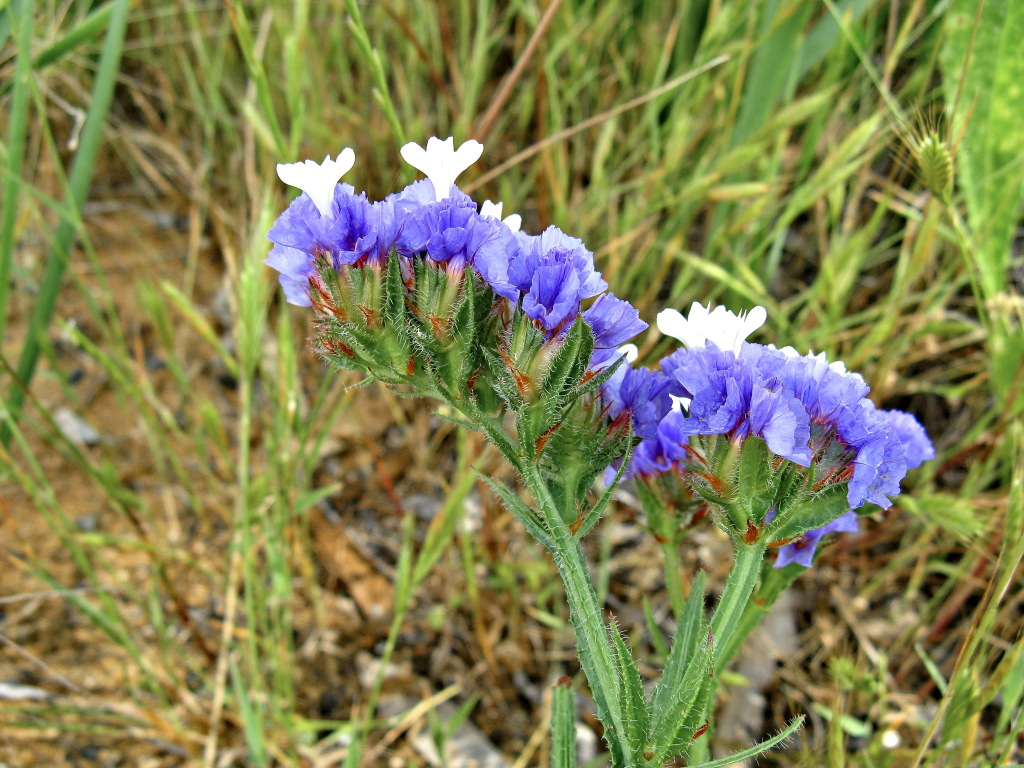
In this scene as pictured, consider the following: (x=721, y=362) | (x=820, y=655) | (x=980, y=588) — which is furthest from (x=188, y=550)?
(x=980, y=588)

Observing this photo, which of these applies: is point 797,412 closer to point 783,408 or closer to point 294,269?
point 783,408

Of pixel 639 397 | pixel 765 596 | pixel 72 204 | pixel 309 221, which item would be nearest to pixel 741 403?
pixel 639 397

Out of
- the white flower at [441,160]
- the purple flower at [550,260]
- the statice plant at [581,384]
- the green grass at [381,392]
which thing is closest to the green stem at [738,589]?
the statice plant at [581,384]

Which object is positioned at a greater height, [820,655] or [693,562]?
[693,562]

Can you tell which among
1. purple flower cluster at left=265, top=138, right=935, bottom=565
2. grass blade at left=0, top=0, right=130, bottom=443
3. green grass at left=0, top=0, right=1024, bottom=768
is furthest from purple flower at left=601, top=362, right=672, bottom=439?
grass blade at left=0, top=0, right=130, bottom=443

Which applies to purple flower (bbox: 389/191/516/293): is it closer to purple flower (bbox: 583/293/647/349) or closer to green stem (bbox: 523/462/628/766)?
purple flower (bbox: 583/293/647/349)

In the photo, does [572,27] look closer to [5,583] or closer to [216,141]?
[216,141]
